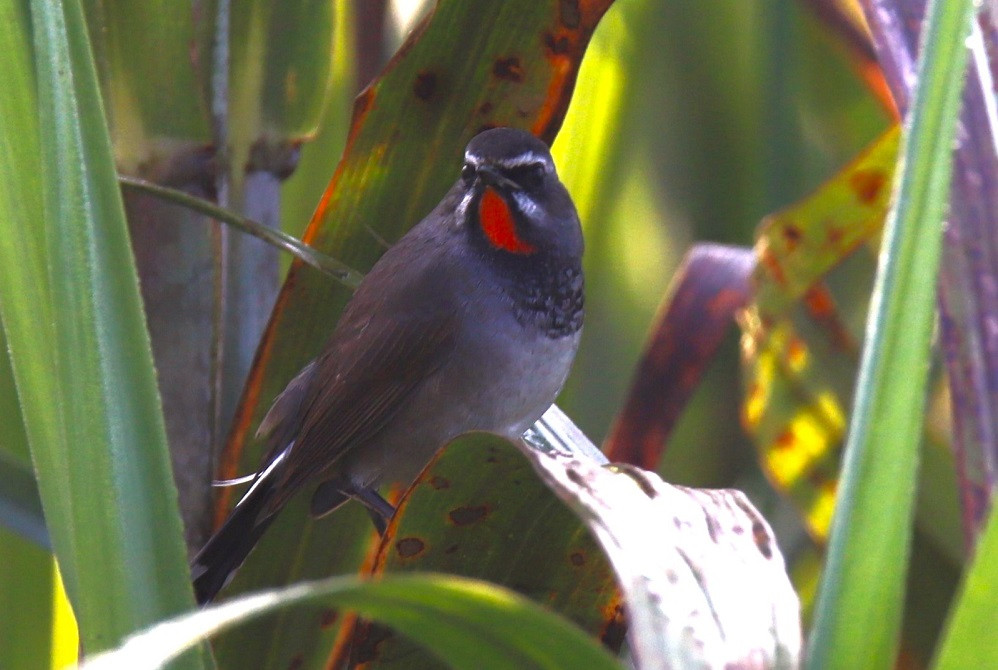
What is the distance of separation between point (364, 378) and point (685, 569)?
2.59 ft

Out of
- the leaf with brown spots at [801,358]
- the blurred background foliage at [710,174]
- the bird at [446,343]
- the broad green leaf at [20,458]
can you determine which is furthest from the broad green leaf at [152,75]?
the leaf with brown spots at [801,358]

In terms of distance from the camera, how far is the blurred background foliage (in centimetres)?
203

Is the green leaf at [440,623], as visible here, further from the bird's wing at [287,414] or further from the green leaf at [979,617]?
the bird's wing at [287,414]

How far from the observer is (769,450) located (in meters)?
2.02

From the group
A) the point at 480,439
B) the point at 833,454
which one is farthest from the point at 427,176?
the point at 833,454

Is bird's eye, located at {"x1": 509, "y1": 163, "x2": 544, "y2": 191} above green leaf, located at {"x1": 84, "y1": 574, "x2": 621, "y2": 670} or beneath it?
above

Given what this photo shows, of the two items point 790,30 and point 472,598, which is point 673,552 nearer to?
point 472,598

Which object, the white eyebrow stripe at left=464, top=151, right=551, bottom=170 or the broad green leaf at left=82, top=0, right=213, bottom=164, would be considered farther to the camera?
the white eyebrow stripe at left=464, top=151, right=551, bottom=170

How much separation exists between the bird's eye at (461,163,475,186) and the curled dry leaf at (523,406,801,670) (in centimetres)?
57

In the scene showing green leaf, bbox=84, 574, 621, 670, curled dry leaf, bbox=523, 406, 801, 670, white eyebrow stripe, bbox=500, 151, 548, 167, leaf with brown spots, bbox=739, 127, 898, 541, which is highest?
white eyebrow stripe, bbox=500, 151, 548, 167

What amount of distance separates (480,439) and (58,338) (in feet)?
0.98

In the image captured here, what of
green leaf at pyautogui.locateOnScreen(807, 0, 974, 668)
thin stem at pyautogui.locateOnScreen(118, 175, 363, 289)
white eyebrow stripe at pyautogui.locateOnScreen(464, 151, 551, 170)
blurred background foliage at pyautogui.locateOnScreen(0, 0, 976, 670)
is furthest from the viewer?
blurred background foliage at pyautogui.locateOnScreen(0, 0, 976, 670)

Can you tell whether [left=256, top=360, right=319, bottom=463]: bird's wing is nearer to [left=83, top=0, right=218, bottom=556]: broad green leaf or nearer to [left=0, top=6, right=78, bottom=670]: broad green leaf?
[left=83, top=0, right=218, bottom=556]: broad green leaf

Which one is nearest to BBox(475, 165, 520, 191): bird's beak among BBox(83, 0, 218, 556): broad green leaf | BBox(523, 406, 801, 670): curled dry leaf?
BBox(83, 0, 218, 556): broad green leaf
